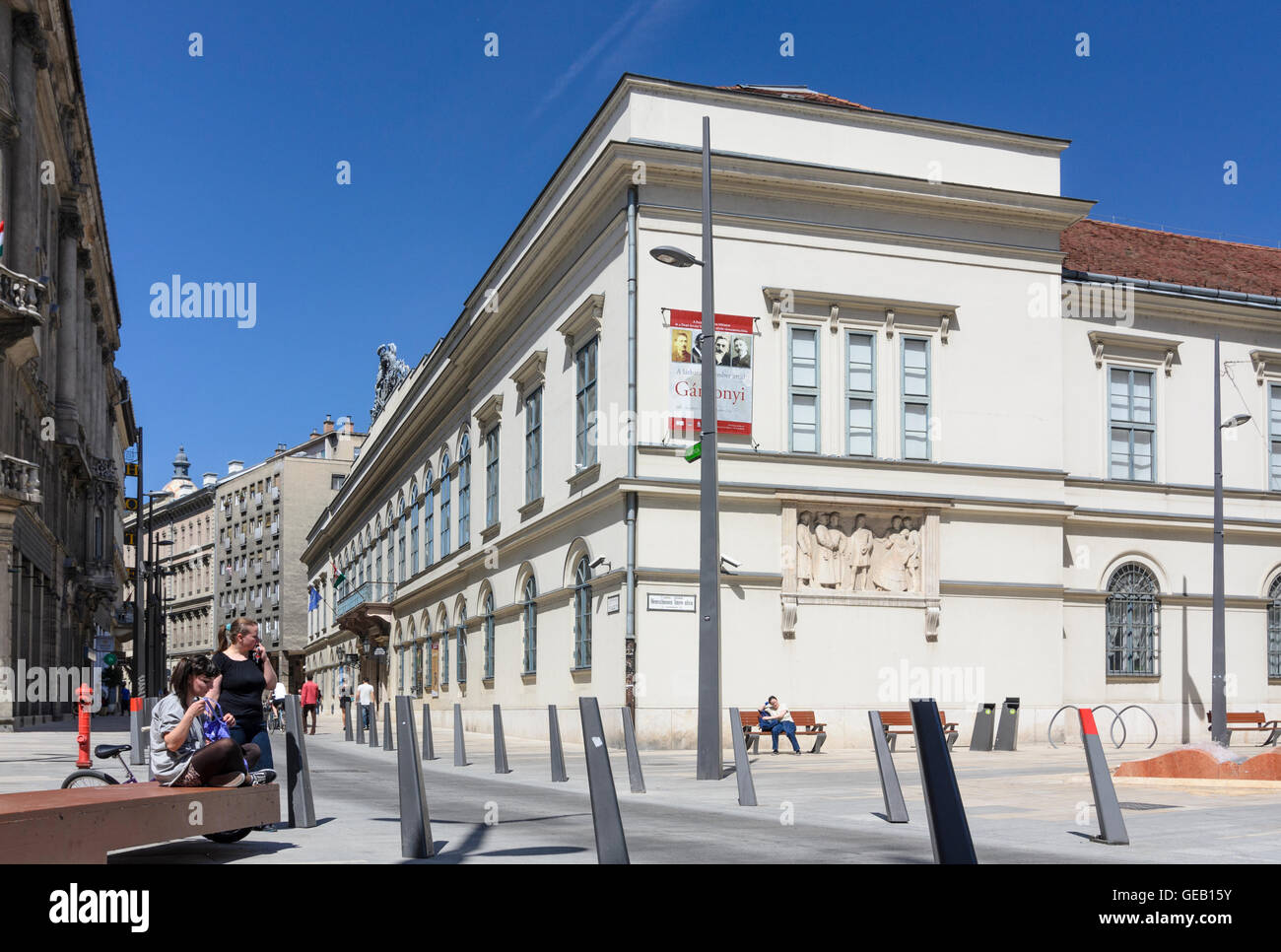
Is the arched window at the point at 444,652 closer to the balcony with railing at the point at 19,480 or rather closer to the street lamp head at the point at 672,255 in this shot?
the balcony with railing at the point at 19,480

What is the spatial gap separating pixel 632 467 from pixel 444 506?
2146cm

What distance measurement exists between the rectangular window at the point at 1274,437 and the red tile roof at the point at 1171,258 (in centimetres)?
266

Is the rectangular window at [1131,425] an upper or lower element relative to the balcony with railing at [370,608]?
upper

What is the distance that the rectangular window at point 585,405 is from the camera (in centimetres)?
2931

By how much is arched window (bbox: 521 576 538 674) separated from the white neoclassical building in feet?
0.43

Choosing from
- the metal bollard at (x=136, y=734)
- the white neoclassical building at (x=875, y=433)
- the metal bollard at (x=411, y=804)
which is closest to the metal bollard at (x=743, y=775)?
the metal bollard at (x=411, y=804)

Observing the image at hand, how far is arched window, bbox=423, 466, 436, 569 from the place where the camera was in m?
49.4

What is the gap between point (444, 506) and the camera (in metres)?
46.8

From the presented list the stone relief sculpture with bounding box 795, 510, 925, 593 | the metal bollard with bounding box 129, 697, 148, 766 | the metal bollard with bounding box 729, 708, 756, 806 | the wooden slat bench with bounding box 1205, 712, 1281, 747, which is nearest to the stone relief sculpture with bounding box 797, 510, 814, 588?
the stone relief sculpture with bounding box 795, 510, 925, 593

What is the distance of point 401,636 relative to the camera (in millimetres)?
55750

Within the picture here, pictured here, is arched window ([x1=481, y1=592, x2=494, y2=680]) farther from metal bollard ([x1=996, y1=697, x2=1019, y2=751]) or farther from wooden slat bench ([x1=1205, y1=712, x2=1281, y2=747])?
wooden slat bench ([x1=1205, y1=712, x2=1281, y2=747])

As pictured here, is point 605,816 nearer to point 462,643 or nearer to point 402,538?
point 462,643

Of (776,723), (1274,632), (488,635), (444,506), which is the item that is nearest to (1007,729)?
(776,723)
